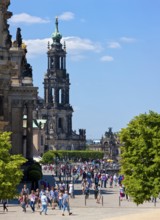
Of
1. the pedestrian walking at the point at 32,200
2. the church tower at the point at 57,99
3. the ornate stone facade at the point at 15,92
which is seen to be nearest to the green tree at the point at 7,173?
the pedestrian walking at the point at 32,200

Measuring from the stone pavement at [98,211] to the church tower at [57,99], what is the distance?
448ft

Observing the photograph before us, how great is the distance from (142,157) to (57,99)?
15083cm

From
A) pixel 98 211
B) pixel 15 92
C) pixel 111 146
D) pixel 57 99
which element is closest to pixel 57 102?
pixel 57 99

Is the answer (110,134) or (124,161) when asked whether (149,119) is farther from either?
(110,134)

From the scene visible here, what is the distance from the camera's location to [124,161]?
39188mm

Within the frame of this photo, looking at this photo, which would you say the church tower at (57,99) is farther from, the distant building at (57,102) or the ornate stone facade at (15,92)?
the ornate stone facade at (15,92)

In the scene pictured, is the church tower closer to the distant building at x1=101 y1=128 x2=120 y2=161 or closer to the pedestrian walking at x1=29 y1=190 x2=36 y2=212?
the distant building at x1=101 y1=128 x2=120 y2=161

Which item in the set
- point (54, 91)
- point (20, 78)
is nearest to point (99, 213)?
point (20, 78)

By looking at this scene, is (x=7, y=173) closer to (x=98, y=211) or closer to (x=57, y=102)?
(x=98, y=211)

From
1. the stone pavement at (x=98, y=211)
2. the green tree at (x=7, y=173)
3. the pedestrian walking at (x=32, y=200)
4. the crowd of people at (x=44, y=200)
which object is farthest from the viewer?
the pedestrian walking at (x=32, y=200)

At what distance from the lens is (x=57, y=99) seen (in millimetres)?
189000

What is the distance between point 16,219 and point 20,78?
39.2 metres

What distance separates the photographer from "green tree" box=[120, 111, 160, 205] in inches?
1491

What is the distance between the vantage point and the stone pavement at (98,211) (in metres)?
32.1
